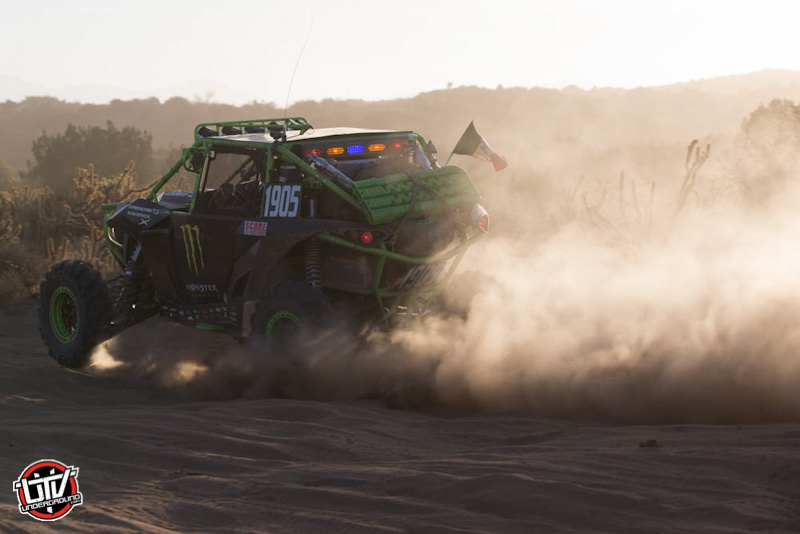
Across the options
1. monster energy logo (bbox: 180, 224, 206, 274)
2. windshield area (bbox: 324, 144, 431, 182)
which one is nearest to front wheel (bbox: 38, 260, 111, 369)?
monster energy logo (bbox: 180, 224, 206, 274)

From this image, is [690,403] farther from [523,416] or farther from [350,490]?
[350,490]

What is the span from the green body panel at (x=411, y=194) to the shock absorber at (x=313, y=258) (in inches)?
18.9

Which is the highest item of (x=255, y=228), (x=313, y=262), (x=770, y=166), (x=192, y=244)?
(x=770, y=166)

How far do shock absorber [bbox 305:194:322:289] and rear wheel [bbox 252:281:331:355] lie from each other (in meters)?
0.22

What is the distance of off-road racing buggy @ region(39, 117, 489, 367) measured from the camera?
891 cm

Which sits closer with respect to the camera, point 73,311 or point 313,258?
point 313,258

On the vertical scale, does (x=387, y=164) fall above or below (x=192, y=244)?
above

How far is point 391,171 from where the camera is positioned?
9539 millimetres

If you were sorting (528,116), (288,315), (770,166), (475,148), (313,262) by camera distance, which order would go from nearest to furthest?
(288,315) < (313,262) < (475,148) < (770,166) < (528,116)

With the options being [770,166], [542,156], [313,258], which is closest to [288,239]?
[313,258]

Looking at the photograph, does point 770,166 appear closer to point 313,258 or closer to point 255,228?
point 313,258

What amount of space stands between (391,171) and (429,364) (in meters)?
2.07

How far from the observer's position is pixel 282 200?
9.16 metres

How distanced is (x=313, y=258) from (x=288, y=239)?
0.97 ft
